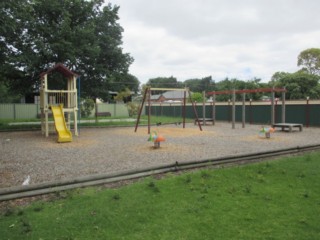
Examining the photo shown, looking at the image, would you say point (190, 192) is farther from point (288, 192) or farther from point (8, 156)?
point (8, 156)

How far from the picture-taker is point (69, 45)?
15875mm

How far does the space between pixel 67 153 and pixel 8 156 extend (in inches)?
62.8

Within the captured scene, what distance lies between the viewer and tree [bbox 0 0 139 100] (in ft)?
51.0

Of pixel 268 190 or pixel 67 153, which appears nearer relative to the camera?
pixel 268 190

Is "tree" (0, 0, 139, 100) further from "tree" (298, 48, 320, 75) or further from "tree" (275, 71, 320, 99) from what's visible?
"tree" (298, 48, 320, 75)

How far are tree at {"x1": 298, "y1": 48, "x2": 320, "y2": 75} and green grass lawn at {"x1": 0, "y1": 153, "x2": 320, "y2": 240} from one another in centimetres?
5482

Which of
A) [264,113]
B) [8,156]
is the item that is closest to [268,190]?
[8,156]

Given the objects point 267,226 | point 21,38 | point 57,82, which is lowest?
point 267,226

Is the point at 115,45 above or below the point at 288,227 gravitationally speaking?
above

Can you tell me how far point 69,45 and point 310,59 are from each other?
167ft

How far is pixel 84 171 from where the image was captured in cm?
625

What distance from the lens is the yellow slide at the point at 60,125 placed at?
1157 cm

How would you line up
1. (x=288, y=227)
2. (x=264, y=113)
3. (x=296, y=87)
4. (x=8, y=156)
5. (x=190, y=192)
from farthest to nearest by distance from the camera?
(x=296, y=87)
(x=264, y=113)
(x=8, y=156)
(x=190, y=192)
(x=288, y=227)

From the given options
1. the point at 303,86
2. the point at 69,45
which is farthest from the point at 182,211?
the point at 303,86
